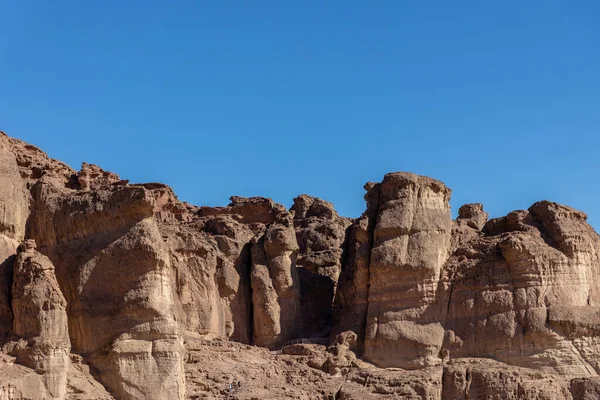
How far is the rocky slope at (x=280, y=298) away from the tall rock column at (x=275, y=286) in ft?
0.24

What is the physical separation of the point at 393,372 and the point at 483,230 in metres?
8.89

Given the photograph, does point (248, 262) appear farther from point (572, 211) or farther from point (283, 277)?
point (572, 211)

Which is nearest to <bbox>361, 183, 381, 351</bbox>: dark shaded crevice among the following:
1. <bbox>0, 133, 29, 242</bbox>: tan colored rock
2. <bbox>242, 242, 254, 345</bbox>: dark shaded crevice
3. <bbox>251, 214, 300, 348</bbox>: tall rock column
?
<bbox>251, 214, 300, 348</bbox>: tall rock column

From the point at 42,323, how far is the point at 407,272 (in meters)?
15.1

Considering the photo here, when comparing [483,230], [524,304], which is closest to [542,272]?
[524,304]

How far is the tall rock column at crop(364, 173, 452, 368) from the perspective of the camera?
5609cm

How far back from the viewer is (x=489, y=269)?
5672cm

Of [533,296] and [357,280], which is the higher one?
[357,280]

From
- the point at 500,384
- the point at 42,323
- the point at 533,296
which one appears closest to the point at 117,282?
the point at 42,323

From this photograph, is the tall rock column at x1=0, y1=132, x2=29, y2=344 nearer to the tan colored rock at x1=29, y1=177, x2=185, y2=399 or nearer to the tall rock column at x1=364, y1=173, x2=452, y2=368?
the tan colored rock at x1=29, y1=177, x2=185, y2=399

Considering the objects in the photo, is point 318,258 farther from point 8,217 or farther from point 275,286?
point 8,217

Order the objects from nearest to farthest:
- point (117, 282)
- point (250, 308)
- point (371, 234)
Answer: point (117, 282)
point (371, 234)
point (250, 308)

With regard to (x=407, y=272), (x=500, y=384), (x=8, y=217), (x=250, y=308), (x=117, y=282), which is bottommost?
(x=500, y=384)

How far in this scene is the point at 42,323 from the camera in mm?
47344
